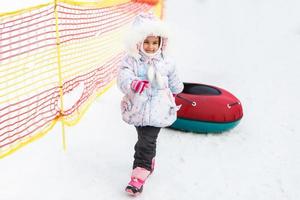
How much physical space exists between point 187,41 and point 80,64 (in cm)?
627

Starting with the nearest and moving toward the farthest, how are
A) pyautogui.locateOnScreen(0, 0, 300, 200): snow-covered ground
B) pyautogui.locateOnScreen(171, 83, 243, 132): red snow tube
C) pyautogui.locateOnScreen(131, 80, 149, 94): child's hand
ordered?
1. pyautogui.locateOnScreen(131, 80, 149, 94): child's hand
2. pyautogui.locateOnScreen(0, 0, 300, 200): snow-covered ground
3. pyautogui.locateOnScreen(171, 83, 243, 132): red snow tube

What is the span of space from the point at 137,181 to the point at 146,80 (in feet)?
3.25

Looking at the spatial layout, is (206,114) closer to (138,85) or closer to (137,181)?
(137,181)

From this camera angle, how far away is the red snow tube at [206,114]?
5734mm

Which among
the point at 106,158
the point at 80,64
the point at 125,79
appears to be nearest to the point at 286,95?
the point at 80,64

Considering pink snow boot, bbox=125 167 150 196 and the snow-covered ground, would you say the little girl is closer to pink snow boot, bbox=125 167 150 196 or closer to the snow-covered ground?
pink snow boot, bbox=125 167 150 196

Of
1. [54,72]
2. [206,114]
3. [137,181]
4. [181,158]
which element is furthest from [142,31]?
[54,72]

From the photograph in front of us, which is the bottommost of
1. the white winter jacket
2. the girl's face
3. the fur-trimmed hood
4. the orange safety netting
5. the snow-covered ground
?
the snow-covered ground

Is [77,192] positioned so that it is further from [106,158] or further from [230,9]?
[230,9]

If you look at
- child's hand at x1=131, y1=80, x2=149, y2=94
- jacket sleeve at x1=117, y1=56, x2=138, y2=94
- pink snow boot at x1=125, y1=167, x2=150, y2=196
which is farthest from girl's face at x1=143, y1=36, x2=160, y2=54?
pink snow boot at x1=125, y1=167, x2=150, y2=196

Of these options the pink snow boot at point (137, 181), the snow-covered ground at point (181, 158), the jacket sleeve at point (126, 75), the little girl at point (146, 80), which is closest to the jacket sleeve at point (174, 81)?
the little girl at point (146, 80)

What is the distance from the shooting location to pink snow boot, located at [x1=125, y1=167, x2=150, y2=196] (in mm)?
4109

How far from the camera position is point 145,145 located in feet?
13.9

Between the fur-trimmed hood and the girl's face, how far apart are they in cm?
5
